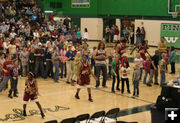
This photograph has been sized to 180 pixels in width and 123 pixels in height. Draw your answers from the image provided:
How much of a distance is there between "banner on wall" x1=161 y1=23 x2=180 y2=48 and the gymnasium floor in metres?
14.5

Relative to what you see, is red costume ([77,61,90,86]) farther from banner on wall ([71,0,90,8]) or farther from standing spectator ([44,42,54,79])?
banner on wall ([71,0,90,8])

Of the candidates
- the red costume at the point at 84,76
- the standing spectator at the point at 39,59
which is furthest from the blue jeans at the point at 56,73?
the red costume at the point at 84,76

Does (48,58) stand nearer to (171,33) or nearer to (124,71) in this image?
(124,71)

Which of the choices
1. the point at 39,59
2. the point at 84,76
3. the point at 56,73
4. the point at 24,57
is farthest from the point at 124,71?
the point at 24,57

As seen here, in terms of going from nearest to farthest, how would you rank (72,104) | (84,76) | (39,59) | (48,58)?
(72,104) < (84,76) < (48,58) < (39,59)

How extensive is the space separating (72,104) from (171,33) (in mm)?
19842

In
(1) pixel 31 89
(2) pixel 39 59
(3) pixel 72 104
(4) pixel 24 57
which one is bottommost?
(3) pixel 72 104

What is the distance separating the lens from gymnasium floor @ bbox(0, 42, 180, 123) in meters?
10.7

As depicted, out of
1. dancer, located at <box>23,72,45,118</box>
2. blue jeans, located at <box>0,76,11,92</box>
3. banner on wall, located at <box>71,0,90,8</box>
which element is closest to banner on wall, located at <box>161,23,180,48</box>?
banner on wall, located at <box>71,0,90,8</box>

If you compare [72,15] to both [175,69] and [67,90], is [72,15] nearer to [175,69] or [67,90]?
[175,69]

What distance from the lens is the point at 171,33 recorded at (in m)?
29.7

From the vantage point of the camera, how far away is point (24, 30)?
2459cm

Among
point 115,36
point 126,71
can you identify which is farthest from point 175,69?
point 115,36

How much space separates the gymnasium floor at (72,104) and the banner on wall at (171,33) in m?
14.5
